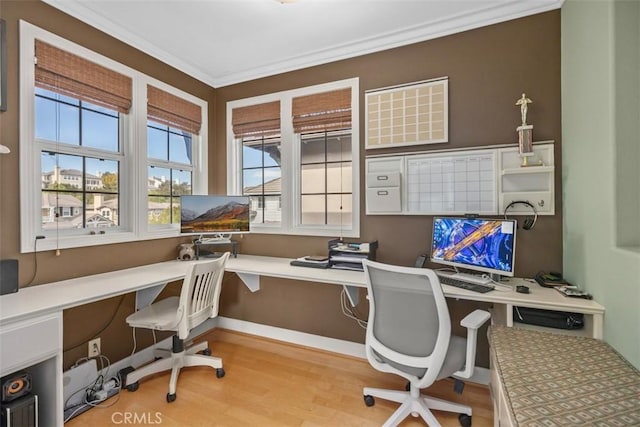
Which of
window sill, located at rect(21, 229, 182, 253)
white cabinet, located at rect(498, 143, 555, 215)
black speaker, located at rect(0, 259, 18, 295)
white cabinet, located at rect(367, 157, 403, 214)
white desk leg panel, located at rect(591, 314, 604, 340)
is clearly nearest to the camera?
white desk leg panel, located at rect(591, 314, 604, 340)

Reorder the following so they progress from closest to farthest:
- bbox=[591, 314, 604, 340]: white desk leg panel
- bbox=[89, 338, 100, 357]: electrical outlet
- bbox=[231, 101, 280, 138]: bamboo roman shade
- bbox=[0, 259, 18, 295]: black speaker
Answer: bbox=[591, 314, 604, 340]: white desk leg panel
bbox=[0, 259, 18, 295]: black speaker
bbox=[89, 338, 100, 357]: electrical outlet
bbox=[231, 101, 280, 138]: bamboo roman shade

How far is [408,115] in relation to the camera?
2.36m

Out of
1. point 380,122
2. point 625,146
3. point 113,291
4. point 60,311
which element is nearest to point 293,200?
point 380,122

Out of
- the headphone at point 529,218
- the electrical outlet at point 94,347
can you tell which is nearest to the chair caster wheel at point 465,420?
the headphone at point 529,218

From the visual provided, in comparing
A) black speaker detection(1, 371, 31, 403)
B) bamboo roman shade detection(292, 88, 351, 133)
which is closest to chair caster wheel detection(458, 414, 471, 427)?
bamboo roman shade detection(292, 88, 351, 133)

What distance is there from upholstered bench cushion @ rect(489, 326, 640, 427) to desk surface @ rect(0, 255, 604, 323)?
0.61ft

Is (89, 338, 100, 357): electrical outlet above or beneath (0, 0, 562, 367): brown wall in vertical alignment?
beneath

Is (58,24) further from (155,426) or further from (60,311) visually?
(155,426)

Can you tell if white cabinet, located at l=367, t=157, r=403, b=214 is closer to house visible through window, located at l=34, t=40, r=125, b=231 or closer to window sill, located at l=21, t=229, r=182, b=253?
window sill, located at l=21, t=229, r=182, b=253

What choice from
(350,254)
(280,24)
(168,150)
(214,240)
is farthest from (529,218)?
(168,150)

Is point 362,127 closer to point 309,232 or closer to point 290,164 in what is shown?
point 290,164

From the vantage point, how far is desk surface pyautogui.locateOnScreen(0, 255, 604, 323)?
1463 millimetres

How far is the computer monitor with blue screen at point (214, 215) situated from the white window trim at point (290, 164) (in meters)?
0.30

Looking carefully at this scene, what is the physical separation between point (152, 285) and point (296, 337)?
1393 mm
